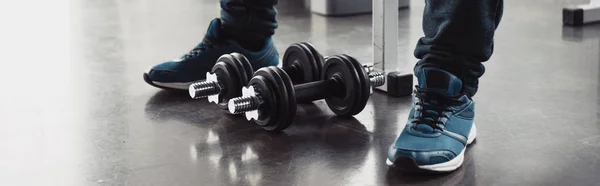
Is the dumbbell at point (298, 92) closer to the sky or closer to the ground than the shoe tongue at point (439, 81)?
closer to the ground

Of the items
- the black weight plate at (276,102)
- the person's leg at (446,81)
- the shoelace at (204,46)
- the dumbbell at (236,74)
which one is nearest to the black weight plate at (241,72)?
the dumbbell at (236,74)

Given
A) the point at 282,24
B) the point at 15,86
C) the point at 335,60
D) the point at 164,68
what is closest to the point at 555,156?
the point at 335,60

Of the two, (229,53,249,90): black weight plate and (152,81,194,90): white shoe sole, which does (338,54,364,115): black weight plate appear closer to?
(229,53,249,90): black weight plate

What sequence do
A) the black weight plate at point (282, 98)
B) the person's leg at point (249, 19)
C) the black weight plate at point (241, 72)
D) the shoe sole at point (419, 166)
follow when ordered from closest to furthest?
the shoe sole at point (419, 166) < the black weight plate at point (282, 98) < the black weight plate at point (241, 72) < the person's leg at point (249, 19)

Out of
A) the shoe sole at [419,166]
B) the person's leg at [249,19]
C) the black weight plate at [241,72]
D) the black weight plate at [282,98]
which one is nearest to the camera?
the shoe sole at [419,166]

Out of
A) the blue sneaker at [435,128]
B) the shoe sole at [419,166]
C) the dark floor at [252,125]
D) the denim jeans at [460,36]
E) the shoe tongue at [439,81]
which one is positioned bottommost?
the dark floor at [252,125]

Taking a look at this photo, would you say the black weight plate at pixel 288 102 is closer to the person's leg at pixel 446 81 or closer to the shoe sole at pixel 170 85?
the person's leg at pixel 446 81

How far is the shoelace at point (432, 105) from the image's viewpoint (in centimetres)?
130

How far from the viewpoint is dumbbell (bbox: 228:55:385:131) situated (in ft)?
4.66

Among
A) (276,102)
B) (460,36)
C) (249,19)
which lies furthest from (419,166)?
(249,19)

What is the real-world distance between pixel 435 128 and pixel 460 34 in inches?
5.9

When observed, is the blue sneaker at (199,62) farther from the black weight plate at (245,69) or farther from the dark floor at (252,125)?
the black weight plate at (245,69)

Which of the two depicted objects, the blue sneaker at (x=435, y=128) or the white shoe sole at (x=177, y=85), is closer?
the blue sneaker at (x=435, y=128)

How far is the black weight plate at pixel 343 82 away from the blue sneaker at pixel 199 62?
A: 24 cm
